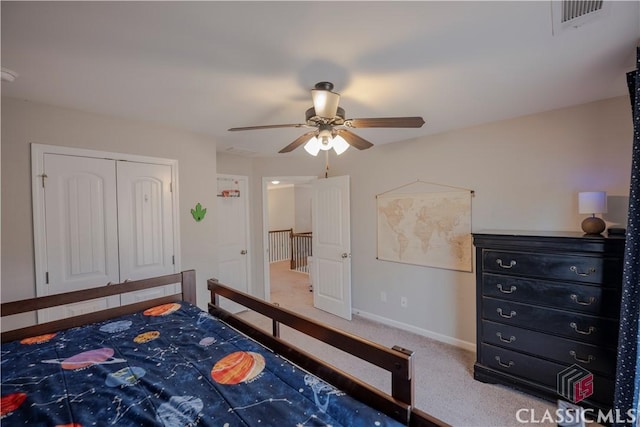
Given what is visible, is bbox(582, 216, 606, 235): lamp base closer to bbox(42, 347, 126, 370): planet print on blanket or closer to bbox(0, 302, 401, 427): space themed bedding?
bbox(0, 302, 401, 427): space themed bedding

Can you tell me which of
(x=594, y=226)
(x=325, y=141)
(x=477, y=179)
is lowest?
(x=594, y=226)

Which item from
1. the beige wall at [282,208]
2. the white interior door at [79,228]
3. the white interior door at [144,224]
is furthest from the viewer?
the beige wall at [282,208]

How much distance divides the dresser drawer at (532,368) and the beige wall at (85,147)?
295cm

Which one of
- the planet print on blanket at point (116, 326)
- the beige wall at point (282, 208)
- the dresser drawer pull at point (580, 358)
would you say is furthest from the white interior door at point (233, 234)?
the beige wall at point (282, 208)

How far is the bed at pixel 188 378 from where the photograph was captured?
107cm

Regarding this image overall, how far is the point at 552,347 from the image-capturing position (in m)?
2.15

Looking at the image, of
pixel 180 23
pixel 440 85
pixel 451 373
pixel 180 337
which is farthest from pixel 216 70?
pixel 451 373

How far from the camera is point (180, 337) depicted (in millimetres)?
1701

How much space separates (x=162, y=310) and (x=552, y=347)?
9.91 feet

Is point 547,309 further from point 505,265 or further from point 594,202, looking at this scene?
point 594,202

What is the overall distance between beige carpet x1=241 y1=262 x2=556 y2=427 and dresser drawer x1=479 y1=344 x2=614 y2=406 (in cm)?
18

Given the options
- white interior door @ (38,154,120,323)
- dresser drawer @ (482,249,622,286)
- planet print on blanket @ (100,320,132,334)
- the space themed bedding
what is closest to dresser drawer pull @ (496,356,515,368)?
dresser drawer @ (482,249,622,286)

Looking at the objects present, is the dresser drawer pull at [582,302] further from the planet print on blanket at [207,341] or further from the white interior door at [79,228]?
the white interior door at [79,228]

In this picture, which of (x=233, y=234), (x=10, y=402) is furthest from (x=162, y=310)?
(x=233, y=234)
